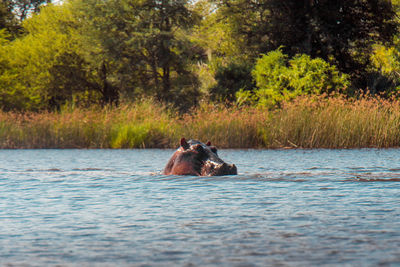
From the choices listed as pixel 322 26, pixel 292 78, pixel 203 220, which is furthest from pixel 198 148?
pixel 322 26

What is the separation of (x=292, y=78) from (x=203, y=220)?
913 inches

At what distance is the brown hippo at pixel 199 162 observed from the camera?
30.3ft

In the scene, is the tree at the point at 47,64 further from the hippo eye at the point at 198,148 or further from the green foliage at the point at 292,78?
the hippo eye at the point at 198,148

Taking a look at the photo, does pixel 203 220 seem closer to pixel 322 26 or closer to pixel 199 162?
pixel 199 162

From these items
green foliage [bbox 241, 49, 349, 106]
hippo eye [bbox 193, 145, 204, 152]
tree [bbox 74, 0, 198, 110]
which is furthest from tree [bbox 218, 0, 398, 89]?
hippo eye [bbox 193, 145, 204, 152]

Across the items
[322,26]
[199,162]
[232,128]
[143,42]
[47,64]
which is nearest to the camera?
[199,162]

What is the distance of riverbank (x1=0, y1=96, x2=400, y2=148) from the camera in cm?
1877

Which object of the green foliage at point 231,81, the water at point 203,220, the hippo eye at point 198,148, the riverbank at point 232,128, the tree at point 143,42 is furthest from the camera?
the tree at point 143,42

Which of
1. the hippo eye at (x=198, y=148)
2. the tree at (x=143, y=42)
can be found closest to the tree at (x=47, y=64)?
the tree at (x=143, y=42)

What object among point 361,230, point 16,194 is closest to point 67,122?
point 16,194

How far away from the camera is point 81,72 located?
1716 inches

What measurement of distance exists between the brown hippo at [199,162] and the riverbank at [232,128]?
394 inches

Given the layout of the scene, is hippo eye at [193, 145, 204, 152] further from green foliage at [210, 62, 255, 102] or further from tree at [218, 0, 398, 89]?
tree at [218, 0, 398, 89]

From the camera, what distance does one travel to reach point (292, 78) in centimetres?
2808
